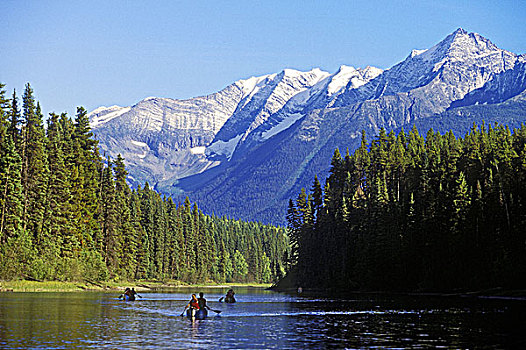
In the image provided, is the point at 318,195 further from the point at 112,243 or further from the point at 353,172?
the point at 112,243

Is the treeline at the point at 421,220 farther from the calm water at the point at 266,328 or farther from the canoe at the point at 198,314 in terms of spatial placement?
the canoe at the point at 198,314

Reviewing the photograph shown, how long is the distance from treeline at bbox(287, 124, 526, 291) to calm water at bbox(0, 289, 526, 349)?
31815 mm

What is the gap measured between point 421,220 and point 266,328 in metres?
68.6

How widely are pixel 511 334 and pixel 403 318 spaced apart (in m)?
16.2

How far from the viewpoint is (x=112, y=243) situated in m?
143

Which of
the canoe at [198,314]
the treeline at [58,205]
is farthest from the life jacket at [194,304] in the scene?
the treeline at [58,205]

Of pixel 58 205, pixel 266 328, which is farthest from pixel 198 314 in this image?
pixel 58 205

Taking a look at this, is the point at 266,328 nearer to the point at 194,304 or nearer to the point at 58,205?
the point at 194,304

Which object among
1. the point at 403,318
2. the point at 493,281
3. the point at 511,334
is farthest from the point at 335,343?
the point at 493,281

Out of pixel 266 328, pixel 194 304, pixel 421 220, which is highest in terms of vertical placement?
pixel 421 220

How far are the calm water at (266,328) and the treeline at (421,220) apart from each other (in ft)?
104

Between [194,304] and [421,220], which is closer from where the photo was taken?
[194,304]

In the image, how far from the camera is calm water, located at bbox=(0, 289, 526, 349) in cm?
4038

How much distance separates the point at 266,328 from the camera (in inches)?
2036
